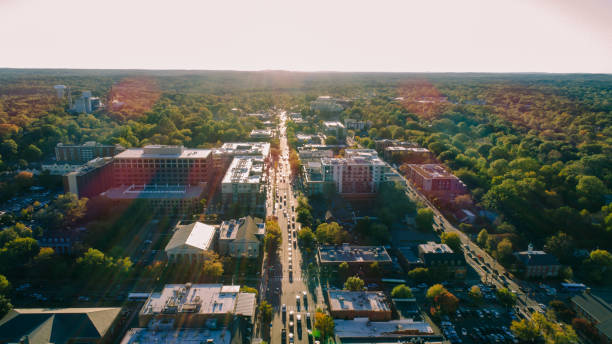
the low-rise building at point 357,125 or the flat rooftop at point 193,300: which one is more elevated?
the low-rise building at point 357,125

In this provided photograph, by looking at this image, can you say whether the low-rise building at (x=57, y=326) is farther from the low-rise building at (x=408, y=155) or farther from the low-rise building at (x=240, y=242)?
the low-rise building at (x=408, y=155)

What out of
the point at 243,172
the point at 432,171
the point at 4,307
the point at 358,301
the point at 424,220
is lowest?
the point at 358,301

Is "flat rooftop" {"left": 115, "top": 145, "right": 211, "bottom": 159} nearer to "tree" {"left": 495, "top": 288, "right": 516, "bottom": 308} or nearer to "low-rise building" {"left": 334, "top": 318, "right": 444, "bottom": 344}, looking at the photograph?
"low-rise building" {"left": 334, "top": 318, "right": 444, "bottom": 344}

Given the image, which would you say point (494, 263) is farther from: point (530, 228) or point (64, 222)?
point (64, 222)

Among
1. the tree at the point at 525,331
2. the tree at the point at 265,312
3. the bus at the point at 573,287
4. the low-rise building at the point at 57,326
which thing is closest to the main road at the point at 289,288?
the tree at the point at 265,312

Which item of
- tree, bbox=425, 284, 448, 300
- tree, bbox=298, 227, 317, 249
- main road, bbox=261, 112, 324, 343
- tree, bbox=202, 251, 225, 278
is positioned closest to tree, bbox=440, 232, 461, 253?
tree, bbox=425, 284, 448, 300

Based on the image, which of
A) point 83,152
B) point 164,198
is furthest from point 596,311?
point 83,152

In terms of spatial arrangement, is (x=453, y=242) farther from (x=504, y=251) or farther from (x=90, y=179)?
(x=90, y=179)
